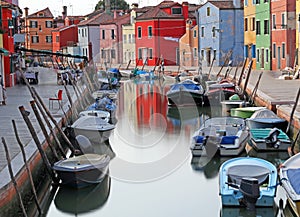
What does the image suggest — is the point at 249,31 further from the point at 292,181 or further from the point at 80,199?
A: the point at 292,181

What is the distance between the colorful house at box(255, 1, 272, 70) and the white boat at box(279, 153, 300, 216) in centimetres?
Answer: 2394

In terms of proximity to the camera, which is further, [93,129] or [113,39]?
[113,39]

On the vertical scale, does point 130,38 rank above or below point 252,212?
above

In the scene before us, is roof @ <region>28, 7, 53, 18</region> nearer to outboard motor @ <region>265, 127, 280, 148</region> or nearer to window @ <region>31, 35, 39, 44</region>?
window @ <region>31, 35, 39, 44</region>

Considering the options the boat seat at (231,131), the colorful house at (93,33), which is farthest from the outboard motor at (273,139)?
the colorful house at (93,33)

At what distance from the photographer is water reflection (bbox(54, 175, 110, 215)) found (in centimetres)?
1053

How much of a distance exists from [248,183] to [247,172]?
0.82 metres

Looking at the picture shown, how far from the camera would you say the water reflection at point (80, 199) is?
34.5ft

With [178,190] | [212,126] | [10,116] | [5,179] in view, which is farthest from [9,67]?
[5,179]

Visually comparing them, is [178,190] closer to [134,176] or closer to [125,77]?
[134,176]

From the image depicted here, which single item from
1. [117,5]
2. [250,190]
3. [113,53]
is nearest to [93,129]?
[250,190]

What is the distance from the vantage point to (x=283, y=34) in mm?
31078

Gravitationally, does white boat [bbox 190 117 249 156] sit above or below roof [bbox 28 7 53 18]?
below

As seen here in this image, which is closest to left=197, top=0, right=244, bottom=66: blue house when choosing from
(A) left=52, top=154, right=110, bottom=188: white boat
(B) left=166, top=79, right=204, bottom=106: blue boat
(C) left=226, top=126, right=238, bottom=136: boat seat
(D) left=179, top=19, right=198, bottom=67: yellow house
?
(D) left=179, top=19, right=198, bottom=67: yellow house
